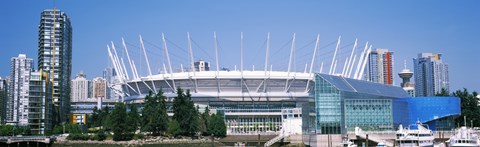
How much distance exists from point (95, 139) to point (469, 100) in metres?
82.7

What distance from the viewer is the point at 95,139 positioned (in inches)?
4296

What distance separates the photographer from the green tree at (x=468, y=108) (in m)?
126

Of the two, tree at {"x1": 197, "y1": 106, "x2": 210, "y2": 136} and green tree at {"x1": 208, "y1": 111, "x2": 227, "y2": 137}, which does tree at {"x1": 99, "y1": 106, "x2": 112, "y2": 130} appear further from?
green tree at {"x1": 208, "y1": 111, "x2": 227, "y2": 137}

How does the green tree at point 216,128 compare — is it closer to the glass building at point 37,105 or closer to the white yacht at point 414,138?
the white yacht at point 414,138

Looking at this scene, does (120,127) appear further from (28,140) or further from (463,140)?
(463,140)

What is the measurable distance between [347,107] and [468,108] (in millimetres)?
50438

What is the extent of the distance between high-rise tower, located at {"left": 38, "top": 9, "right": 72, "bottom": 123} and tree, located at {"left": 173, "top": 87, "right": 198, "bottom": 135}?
8155 centimetres

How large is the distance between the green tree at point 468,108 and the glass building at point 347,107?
35.0m

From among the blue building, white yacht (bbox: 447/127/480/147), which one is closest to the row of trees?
the blue building

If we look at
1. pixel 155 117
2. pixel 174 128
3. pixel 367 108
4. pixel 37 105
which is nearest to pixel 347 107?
pixel 367 108

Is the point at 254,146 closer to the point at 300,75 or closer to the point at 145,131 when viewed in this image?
the point at 145,131

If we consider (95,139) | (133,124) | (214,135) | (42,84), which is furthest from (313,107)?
(42,84)

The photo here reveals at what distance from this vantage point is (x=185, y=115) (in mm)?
108062

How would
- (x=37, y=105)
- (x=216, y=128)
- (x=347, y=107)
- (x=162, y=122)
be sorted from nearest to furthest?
(x=347, y=107)
(x=162, y=122)
(x=216, y=128)
(x=37, y=105)
